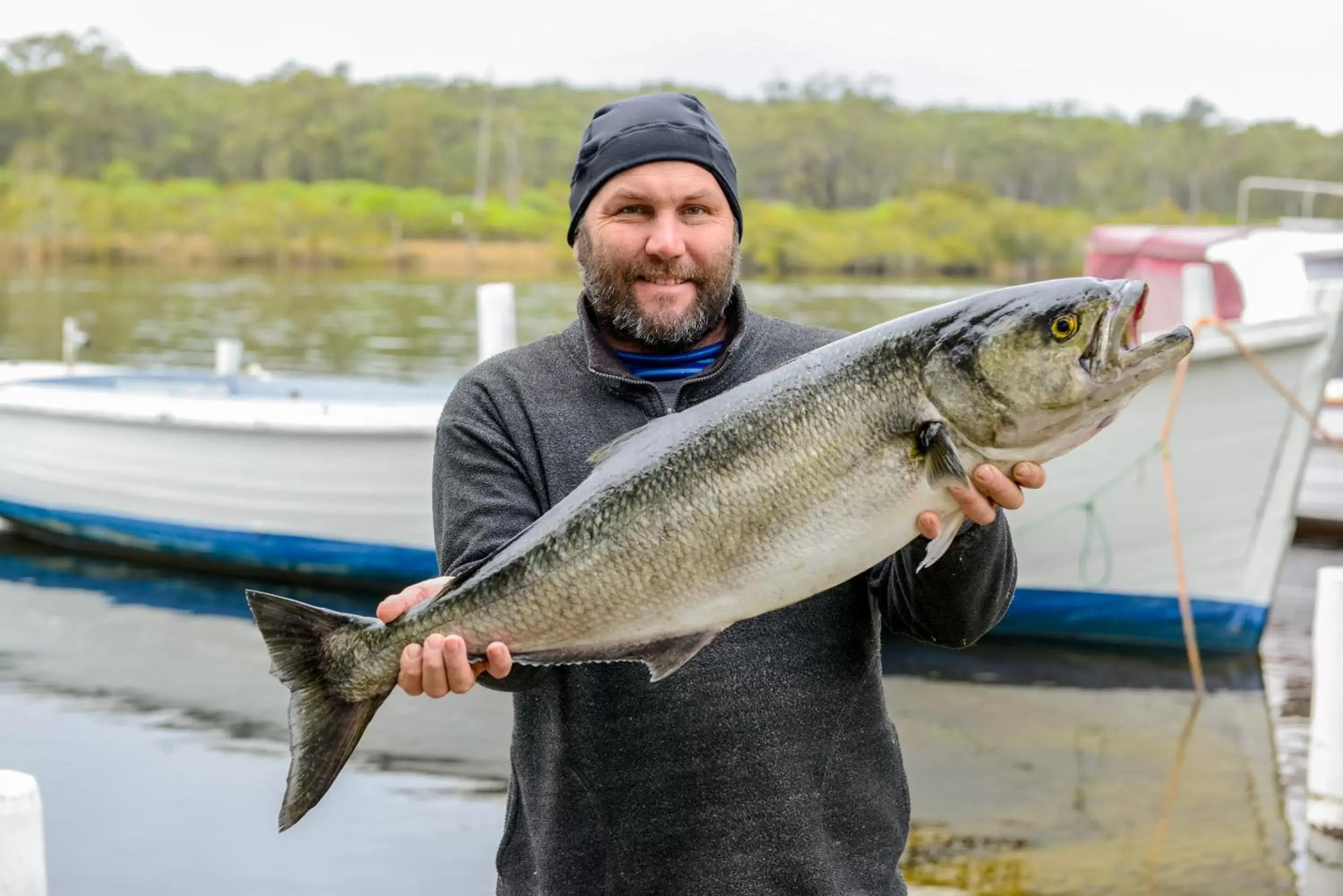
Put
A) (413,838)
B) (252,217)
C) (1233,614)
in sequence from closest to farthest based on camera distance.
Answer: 1. (413,838)
2. (1233,614)
3. (252,217)

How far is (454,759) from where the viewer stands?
7.75 m

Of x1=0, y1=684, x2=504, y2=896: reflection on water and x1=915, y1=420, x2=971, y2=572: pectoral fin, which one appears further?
x1=0, y1=684, x2=504, y2=896: reflection on water

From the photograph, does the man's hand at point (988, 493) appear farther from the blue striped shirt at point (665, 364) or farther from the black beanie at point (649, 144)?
the black beanie at point (649, 144)

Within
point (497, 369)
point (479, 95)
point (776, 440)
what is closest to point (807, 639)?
point (776, 440)

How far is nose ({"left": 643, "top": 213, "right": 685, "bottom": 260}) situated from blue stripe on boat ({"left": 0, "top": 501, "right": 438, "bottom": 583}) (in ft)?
25.9

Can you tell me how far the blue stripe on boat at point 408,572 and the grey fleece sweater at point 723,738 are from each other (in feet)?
24.0

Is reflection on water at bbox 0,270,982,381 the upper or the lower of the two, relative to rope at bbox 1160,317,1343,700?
lower

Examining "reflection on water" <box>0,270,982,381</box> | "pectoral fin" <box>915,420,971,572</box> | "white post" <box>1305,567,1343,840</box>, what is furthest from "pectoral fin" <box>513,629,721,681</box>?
"reflection on water" <box>0,270,982,381</box>

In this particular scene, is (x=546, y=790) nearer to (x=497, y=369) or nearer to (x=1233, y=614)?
(x=497, y=369)

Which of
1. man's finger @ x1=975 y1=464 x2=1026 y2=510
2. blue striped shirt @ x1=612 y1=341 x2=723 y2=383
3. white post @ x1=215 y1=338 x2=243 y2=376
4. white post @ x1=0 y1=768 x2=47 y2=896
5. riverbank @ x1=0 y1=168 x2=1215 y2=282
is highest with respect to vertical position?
blue striped shirt @ x1=612 y1=341 x2=723 y2=383

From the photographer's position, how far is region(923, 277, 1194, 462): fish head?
2.42 meters

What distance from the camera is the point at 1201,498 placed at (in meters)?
9.63

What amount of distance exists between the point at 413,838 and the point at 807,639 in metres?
4.43

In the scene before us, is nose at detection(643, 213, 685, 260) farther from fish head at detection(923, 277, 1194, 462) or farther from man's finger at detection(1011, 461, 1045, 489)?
man's finger at detection(1011, 461, 1045, 489)
